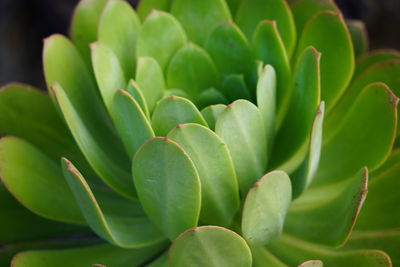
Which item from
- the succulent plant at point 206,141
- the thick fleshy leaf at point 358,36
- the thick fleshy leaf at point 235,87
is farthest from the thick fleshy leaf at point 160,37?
the thick fleshy leaf at point 358,36

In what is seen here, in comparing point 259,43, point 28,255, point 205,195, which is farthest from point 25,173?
point 259,43

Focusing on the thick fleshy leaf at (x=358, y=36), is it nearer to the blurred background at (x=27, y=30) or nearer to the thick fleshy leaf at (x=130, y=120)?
the thick fleshy leaf at (x=130, y=120)

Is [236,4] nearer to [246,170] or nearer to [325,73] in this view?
[325,73]

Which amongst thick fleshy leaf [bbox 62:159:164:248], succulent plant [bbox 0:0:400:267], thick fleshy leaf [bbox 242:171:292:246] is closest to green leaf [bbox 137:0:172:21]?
succulent plant [bbox 0:0:400:267]

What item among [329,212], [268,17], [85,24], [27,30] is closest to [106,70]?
[85,24]

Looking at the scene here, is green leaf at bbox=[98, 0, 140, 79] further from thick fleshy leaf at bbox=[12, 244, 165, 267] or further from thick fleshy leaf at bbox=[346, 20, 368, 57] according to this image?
thick fleshy leaf at bbox=[346, 20, 368, 57]

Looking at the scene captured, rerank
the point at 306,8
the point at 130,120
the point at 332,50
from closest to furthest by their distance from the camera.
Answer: the point at 130,120, the point at 332,50, the point at 306,8

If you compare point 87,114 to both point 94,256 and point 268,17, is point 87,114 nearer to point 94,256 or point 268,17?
point 94,256
